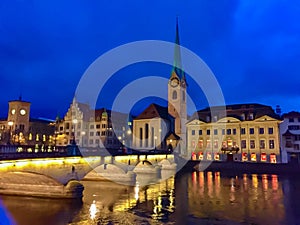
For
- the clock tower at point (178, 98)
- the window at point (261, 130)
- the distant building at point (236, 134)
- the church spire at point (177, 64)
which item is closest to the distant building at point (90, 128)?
the clock tower at point (178, 98)

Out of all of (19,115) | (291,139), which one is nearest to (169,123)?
(291,139)

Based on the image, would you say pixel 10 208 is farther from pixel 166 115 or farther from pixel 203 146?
pixel 166 115

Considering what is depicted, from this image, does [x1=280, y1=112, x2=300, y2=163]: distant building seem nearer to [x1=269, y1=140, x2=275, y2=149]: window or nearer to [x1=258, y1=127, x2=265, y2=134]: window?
[x1=269, y1=140, x2=275, y2=149]: window

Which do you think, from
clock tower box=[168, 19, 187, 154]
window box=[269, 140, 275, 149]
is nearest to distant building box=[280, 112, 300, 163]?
window box=[269, 140, 275, 149]

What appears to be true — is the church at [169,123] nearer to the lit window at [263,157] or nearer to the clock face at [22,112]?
the lit window at [263,157]

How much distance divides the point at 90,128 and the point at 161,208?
226 feet

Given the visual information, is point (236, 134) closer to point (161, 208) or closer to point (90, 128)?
point (161, 208)

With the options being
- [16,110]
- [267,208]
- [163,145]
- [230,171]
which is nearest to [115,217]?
[267,208]

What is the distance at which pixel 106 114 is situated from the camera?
8631cm

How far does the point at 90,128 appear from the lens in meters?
87.9

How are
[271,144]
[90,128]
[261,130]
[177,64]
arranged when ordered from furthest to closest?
[177,64], [90,128], [261,130], [271,144]

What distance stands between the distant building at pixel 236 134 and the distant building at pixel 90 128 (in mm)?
26304

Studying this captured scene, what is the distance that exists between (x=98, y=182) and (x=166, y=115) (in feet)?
158

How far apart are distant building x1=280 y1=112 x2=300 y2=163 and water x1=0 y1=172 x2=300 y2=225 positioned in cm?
3214
